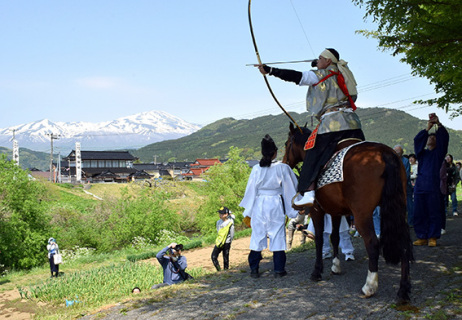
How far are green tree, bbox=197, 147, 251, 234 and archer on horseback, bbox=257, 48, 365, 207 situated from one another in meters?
21.8

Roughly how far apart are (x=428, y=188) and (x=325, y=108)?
3387 mm

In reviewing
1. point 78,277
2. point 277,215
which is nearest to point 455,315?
point 277,215

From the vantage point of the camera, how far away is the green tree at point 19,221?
1959 cm

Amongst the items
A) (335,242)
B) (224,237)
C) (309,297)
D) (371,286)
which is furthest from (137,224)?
(371,286)

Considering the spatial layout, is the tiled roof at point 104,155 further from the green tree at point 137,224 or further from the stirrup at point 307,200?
the stirrup at point 307,200

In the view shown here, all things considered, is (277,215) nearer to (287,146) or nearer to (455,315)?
(287,146)

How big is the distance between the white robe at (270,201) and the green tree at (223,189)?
2074 cm

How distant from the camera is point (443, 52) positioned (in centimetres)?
810

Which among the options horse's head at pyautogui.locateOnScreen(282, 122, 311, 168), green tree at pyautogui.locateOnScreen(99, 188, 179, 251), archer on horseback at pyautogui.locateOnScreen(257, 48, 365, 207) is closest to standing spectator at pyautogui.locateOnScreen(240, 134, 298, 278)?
horse's head at pyautogui.locateOnScreen(282, 122, 311, 168)

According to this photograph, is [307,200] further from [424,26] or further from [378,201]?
[424,26]

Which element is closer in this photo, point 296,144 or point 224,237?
point 296,144

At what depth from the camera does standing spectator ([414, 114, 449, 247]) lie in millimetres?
7809

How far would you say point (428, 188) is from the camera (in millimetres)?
7945

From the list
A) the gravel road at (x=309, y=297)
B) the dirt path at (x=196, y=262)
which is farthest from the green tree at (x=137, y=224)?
the gravel road at (x=309, y=297)
